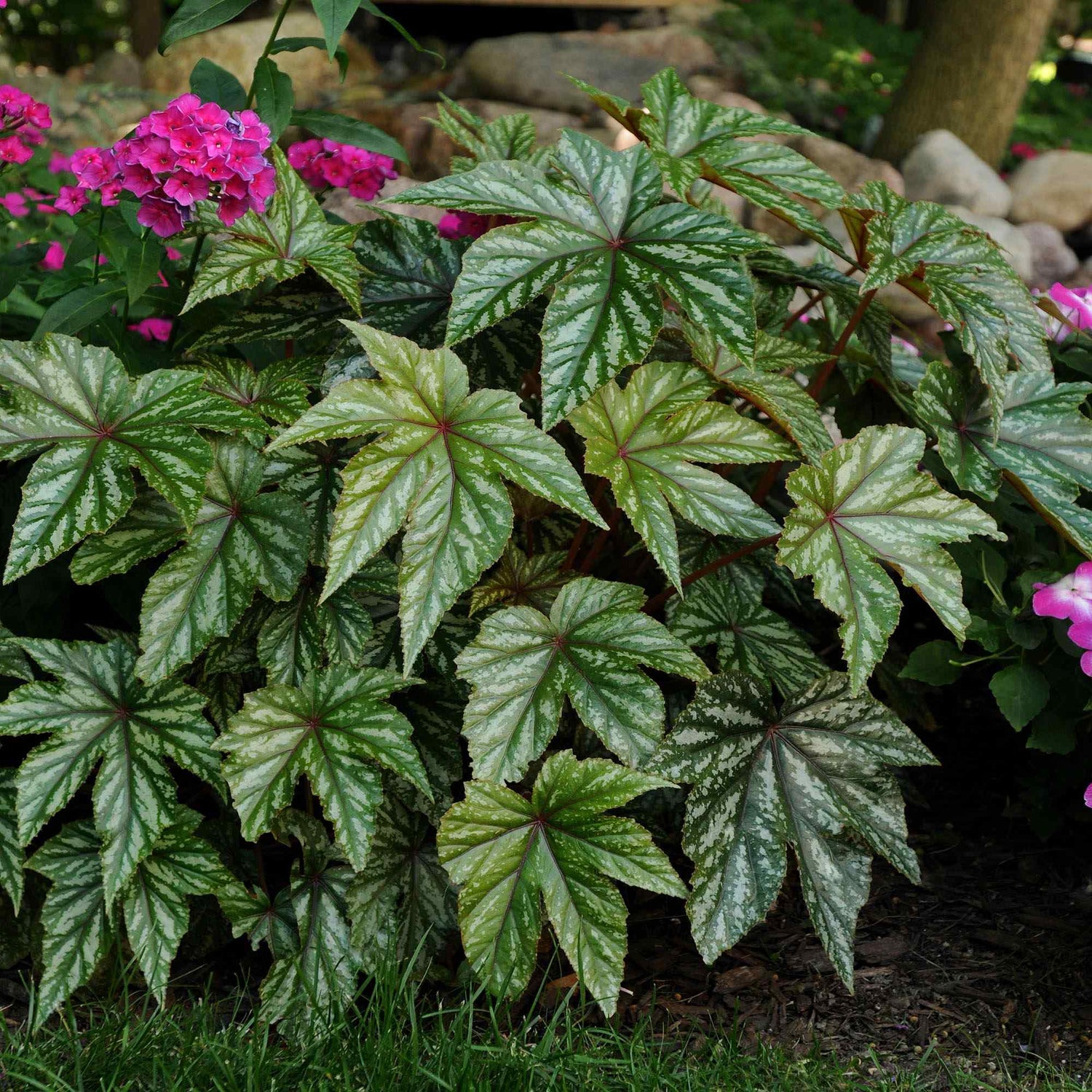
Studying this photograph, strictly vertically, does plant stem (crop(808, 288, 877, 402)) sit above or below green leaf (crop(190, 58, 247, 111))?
below

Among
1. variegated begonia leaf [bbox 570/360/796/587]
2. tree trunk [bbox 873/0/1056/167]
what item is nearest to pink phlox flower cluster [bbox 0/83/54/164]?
variegated begonia leaf [bbox 570/360/796/587]

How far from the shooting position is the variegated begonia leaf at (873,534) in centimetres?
159

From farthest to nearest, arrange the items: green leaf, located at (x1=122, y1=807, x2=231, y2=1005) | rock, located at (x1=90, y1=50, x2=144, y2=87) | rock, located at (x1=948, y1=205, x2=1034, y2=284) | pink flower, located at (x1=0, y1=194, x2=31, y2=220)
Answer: rock, located at (x1=90, y1=50, x2=144, y2=87), rock, located at (x1=948, y1=205, x2=1034, y2=284), pink flower, located at (x1=0, y1=194, x2=31, y2=220), green leaf, located at (x1=122, y1=807, x2=231, y2=1005)

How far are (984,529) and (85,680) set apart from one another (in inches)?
55.1

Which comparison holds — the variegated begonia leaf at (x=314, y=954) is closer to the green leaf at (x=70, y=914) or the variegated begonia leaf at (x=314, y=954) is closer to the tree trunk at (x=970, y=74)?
the green leaf at (x=70, y=914)

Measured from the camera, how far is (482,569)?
1.47 m

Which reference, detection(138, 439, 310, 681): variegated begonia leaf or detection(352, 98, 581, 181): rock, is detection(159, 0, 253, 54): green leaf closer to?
detection(138, 439, 310, 681): variegated begonia leaf

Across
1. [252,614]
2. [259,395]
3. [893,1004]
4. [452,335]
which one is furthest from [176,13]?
[893,1004]

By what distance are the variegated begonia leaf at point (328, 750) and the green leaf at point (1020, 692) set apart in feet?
3.43

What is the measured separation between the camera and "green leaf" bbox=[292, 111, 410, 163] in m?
2.02

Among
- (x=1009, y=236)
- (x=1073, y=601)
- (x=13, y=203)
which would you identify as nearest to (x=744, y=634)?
(x=1073, y=601)

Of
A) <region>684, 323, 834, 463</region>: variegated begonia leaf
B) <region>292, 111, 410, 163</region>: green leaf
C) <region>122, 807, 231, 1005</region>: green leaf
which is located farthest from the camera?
<region>292, 111, 410, 163</region>: green leaf

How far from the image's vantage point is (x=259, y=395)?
1.84 meters

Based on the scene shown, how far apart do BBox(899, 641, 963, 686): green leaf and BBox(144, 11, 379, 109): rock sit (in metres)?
6.30
